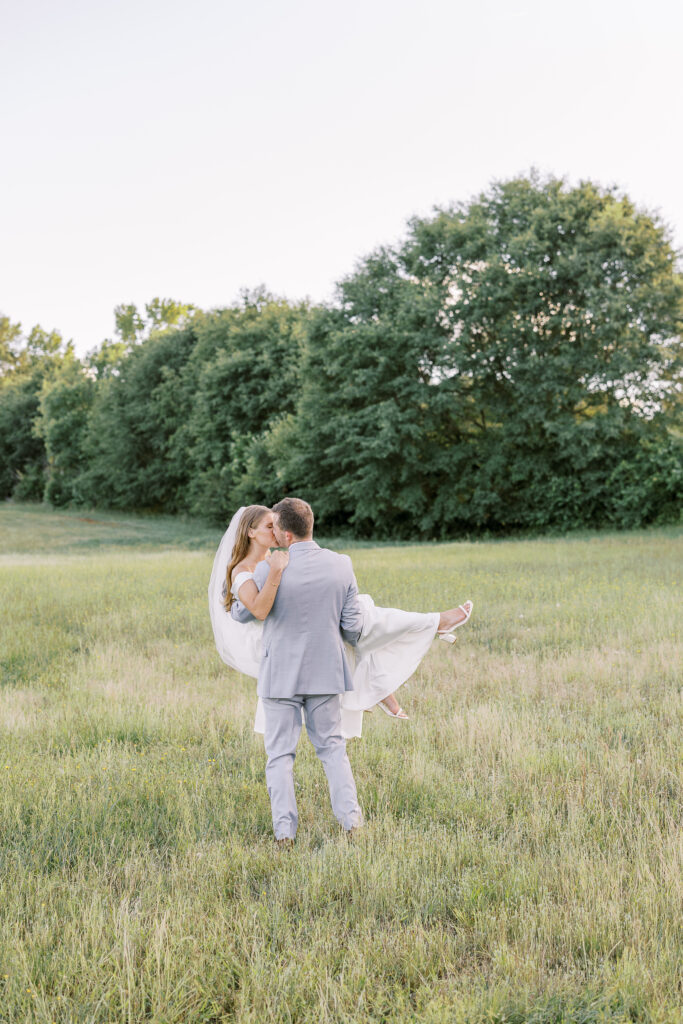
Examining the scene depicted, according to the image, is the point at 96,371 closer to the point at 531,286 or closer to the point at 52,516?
the point at 52,516

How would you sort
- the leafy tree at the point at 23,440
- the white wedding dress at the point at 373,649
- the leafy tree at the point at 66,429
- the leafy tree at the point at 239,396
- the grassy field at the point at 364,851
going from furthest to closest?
the leafy tree at the point at 23,440, the leafy tree at the point at 66,429, the leafy tree at the point at 239,396, the white wedding dress at the point at 373,649, the grassy field at the point at 364,851

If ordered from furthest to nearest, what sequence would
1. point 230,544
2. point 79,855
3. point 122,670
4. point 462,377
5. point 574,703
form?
point 462,377 < point 122,670 < point 574,703 < point 230,544 < point 79,855

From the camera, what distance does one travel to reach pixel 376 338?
36000 mm

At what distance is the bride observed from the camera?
16.1ft

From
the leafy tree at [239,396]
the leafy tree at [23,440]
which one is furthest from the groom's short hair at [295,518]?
the leafy tree at [23,440]

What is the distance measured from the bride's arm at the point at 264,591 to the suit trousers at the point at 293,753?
0.56 metres

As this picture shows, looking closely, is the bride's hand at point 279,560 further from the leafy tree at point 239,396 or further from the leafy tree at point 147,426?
the leafy tree at point 147,426

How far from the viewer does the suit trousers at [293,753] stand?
4.69 metres

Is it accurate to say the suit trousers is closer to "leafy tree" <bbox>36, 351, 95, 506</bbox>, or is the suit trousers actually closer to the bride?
the bride

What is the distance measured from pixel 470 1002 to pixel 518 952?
0.41 m

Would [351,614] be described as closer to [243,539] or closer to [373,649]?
[373,649]

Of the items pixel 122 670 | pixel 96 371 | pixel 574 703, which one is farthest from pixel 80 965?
pixel 96 371

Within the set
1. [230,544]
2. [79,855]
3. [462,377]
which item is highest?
[462,377]

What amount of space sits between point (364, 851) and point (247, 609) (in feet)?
4.99
